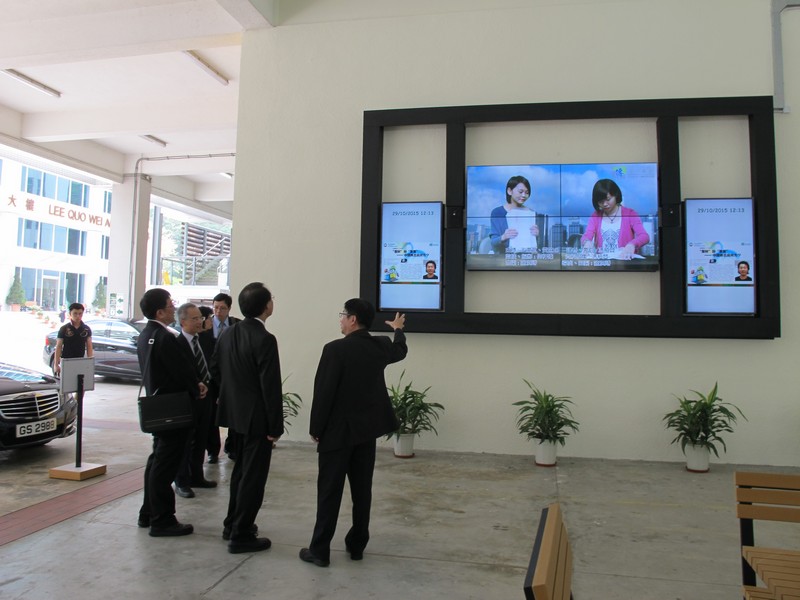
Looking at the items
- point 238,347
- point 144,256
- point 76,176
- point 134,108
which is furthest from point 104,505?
point 76,176

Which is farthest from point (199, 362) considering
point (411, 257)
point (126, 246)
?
point (126, 246)

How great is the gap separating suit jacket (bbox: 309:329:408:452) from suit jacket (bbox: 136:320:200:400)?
3.82 ft

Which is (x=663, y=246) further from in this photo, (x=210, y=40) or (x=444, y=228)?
(x=210, y=40)

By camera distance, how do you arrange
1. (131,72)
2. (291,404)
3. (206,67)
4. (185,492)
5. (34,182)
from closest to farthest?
(185,492)
(291,404)
(206,67)
(131,72)
(34,182)

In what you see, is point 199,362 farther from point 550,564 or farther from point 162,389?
point 550,564

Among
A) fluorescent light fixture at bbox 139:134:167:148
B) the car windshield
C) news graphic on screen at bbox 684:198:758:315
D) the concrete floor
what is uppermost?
fluorescent light fixture at bbox 139:134:167:148

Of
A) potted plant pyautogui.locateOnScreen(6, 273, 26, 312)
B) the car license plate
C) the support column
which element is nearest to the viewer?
the car license plate

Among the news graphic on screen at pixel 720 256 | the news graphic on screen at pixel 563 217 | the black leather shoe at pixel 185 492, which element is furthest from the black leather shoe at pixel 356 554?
the news graphic on screen at pixel 720 256

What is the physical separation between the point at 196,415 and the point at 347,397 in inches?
84.8

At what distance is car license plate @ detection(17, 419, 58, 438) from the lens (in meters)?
5.81

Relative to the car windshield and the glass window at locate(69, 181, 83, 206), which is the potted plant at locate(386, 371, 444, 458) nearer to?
the car windshield

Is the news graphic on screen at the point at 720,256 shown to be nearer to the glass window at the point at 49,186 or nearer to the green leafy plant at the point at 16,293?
the glass window at the point at 49,186

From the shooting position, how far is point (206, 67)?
32.5 ft

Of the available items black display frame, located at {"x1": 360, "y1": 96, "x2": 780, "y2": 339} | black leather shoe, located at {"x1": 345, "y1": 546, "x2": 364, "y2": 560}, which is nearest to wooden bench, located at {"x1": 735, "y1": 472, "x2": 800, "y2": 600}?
black leather shoe, located at {"x1": 345, "y1": 546, "x2": 364, "y2": 560}
